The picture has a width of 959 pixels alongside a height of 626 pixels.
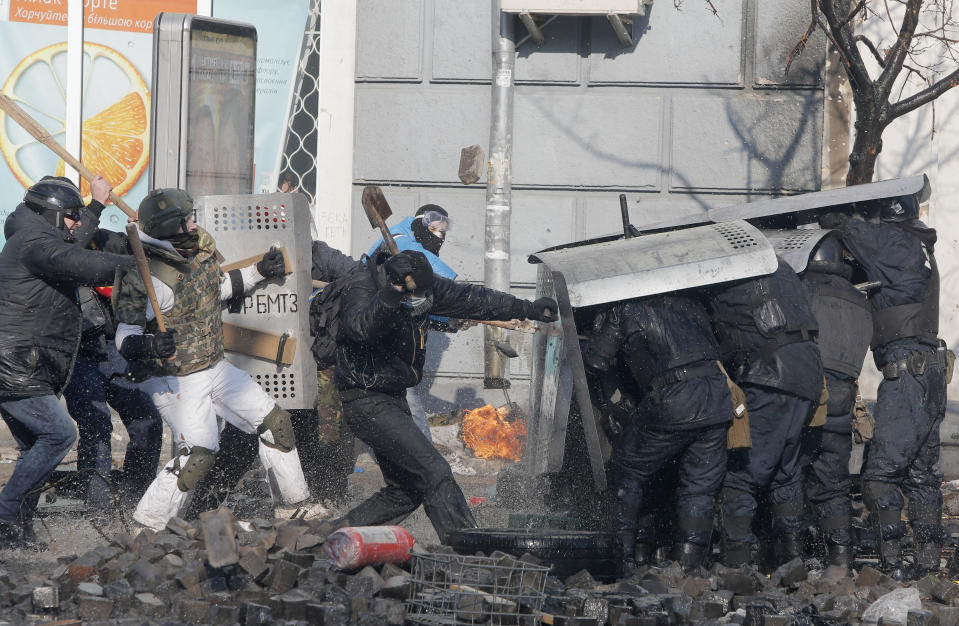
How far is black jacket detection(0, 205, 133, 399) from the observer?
5902mm

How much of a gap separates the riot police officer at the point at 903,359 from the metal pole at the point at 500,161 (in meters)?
3.93

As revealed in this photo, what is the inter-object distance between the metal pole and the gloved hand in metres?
4.33

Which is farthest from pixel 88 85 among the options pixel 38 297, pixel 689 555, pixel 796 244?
pixel 689 555

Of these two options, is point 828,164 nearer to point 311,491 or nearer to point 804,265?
point 804,265

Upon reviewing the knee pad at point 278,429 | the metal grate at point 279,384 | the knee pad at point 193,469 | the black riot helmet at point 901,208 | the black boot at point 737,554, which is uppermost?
→ the black riot helmet at point 901,208

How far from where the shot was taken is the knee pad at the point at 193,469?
5.67 metres

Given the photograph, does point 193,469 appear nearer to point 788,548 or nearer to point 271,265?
point 271,265

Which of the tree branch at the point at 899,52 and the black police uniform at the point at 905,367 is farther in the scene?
the tree branch at the point at 899,52

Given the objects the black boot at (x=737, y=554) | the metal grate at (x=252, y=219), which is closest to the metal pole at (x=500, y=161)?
the metal grate at (x=252, y=219)

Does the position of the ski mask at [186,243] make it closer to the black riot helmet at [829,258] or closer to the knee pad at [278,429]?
the knee pad at [278,429]

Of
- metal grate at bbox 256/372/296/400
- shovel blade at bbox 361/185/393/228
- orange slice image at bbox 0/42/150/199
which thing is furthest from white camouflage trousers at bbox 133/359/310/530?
orange slice image at bbox 0/42/150/199

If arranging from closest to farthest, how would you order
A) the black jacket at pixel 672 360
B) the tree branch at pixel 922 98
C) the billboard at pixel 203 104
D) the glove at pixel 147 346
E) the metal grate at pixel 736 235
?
1. the black jacket at pixel 672 360
2. the glove at pixel 147 346
3. the metal grate at pixel 736 235
4. the billboard at pixel 203 104
5. the tree branch at pixel 922 98

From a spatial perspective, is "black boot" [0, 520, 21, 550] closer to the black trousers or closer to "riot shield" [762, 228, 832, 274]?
the black trousers

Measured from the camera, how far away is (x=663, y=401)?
5.41 meters
